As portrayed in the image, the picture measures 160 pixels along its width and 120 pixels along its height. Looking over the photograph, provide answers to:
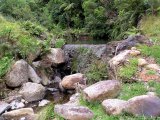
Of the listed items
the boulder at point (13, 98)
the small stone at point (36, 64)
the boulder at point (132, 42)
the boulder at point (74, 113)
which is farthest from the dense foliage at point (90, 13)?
the boulder at point (74, 113)

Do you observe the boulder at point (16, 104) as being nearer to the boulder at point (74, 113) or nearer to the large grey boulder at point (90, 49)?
the boulder at point (74, 113)

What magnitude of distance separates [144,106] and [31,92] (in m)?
5.61

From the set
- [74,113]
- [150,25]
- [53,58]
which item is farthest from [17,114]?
[150,25]

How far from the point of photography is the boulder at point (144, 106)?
704cm

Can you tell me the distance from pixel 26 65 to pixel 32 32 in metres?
3.98

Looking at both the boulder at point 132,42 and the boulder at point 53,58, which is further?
the boulder at point 53,58

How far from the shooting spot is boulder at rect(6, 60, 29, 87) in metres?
12.4

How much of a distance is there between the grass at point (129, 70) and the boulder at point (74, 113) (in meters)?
2.21

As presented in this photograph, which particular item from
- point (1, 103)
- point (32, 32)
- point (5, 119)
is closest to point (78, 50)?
point (32, 32)

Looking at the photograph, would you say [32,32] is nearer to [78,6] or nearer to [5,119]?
[5,119]

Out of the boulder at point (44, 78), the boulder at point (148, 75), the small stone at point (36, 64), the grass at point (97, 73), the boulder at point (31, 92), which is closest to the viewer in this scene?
the boulder at point (148, 75)

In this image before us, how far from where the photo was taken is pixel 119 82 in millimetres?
8898

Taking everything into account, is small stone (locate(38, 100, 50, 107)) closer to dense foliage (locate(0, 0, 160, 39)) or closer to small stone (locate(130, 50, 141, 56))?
small stone (locate(130, 50, 141, 56))

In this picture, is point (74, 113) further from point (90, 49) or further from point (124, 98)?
point (90, 49)
